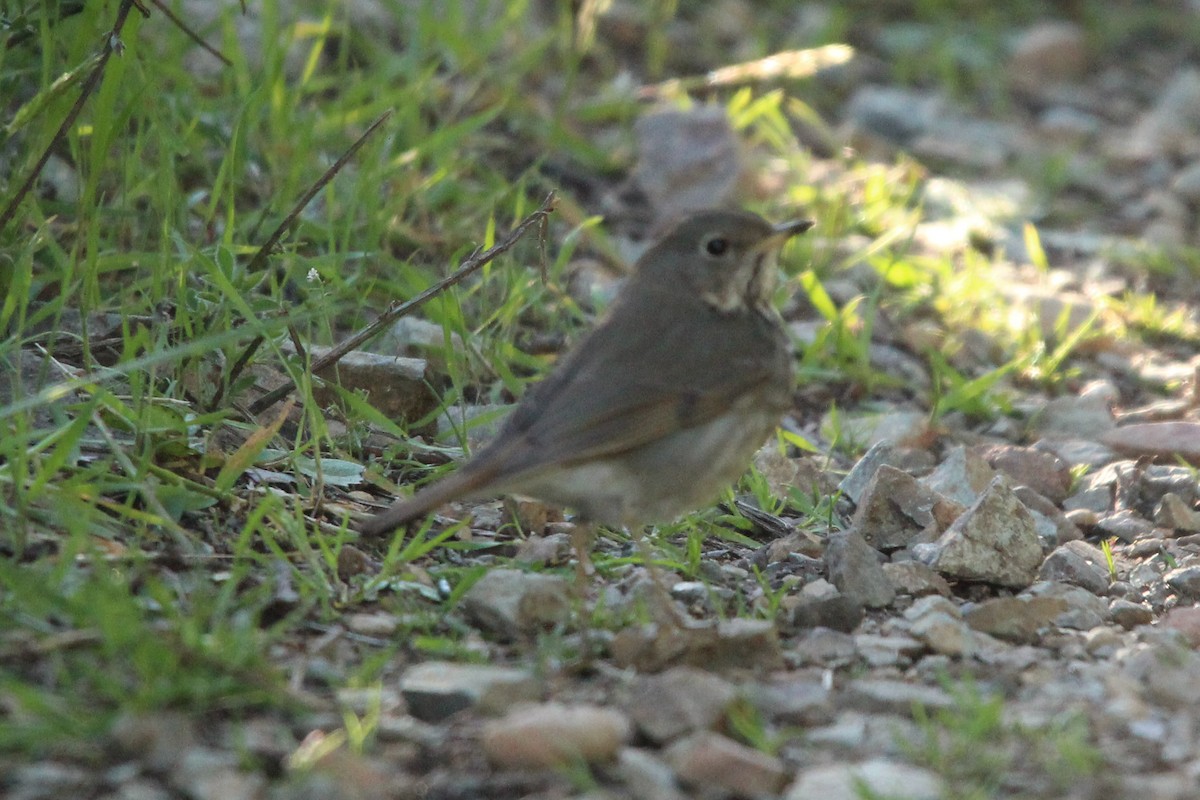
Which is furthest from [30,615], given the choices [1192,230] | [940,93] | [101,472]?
[940,93]

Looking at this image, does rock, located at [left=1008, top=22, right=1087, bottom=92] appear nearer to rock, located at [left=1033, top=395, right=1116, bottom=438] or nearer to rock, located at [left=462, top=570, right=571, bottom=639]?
rock, located at [left=1033, top=395, right=1116, bottom=438]

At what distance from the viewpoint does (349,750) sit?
2994mm

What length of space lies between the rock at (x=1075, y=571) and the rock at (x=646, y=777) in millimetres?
1736

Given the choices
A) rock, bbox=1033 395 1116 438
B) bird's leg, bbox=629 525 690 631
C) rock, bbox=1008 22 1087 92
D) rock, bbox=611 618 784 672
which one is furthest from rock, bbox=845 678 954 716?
rock, bbox=1008 22 1087 92

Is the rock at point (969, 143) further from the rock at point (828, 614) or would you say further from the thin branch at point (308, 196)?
the rock at point (828, 614)

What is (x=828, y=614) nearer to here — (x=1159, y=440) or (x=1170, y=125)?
Answer: (x=1159, y=440)

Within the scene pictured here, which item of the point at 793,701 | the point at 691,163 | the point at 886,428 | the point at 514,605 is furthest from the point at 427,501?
the point at 691,163

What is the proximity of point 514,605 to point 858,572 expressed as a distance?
928 millimetres

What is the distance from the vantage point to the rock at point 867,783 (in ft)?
9.55

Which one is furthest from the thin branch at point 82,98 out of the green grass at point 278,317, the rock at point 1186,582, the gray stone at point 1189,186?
the gray stone at point 1189,186

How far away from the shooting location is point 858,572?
13.6ft

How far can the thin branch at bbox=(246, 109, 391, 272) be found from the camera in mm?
4266

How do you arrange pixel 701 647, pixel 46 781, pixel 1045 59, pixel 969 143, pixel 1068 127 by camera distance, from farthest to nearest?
pixel 1045 59 < pixel 1068 127 < pixel 969 143 < pixel 701 647 < pixel 46 781

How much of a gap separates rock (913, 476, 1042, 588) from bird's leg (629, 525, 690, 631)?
767 mm
